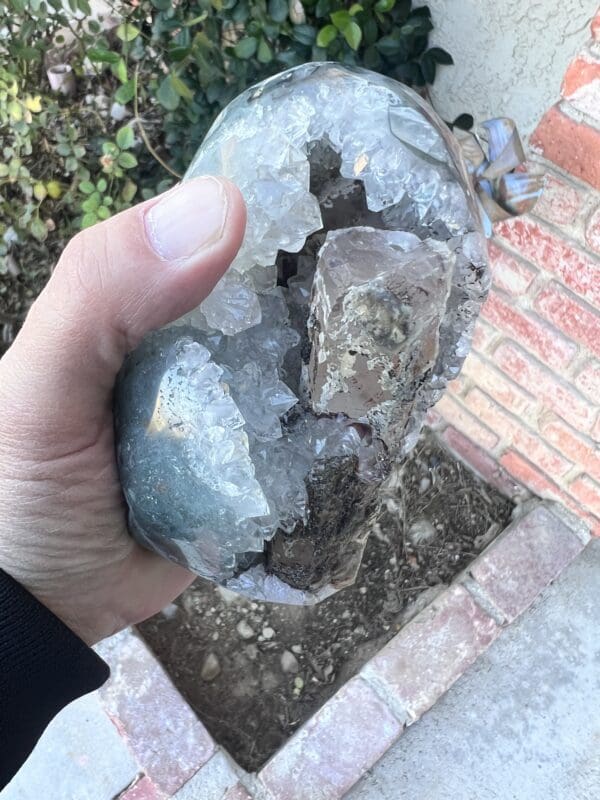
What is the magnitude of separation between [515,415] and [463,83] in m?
0.78

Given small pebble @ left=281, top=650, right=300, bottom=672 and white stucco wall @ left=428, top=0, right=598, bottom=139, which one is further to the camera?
small pebble @ left=281, top=650, right=300, bottom=672

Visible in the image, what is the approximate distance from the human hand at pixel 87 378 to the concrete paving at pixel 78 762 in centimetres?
61

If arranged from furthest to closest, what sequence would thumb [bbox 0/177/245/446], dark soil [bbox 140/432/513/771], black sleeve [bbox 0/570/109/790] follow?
1. dark soil [bbox 140/432/513/771]
2. black sleeve [bbox 0/570/109/790]
3. thumb [bbox 0/177/245/446]

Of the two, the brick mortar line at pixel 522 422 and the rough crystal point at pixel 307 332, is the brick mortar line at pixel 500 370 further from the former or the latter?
the rough crystal point at pixel 307 332

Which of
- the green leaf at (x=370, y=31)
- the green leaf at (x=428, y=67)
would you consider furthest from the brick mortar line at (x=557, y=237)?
the green leaf at (x=370, y=31)

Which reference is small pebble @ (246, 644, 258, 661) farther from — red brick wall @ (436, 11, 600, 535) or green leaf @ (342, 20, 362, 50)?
green leaf @ (342, 20, 362, 50)

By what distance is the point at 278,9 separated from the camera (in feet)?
4.32

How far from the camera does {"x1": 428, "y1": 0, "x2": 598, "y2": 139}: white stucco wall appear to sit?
1.25 m

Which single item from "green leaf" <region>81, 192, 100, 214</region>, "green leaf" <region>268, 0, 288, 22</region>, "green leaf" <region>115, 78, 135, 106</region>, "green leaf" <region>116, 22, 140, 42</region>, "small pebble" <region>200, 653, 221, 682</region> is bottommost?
"small pebble" <region>200, 653, 221, 682</region>

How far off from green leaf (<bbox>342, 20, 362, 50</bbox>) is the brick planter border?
46.3 inches

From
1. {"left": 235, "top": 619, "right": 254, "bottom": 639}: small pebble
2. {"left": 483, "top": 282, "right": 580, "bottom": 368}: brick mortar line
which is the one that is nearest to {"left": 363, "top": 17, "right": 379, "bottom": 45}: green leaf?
{"left": 483, "top": 282, "right": 580, "bottom": 368}: brick mortar line

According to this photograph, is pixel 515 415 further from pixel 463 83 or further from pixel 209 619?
pixel 209 619

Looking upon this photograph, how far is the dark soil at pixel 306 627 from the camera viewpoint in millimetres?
1658

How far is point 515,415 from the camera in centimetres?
176
